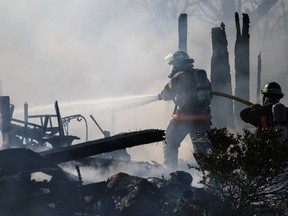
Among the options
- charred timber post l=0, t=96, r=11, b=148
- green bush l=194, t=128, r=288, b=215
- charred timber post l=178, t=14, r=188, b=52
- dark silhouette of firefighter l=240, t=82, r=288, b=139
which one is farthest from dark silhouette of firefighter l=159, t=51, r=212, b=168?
charred timber post l=178, t=14, r=188, b=52

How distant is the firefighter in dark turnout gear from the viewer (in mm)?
7574

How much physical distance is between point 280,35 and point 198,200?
34022mm

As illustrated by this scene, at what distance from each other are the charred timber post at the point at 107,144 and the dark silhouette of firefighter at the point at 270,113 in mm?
1296

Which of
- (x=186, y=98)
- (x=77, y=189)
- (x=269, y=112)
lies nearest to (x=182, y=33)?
(x=186, y=98)

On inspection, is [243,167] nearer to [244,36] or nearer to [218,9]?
[244,36]

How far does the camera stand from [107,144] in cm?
846

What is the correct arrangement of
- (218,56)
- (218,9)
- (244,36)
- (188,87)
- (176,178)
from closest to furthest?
1. (176,178)
2. (188,87)
3. (218,56)
4. (244,36)
5. (218,9)

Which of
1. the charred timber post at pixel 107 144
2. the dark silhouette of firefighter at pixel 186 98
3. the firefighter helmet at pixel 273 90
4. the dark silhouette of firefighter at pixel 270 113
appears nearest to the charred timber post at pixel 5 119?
the dark silhouette of firefighter at pixel 186 98

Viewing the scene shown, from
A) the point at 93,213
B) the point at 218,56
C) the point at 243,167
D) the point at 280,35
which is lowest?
the point at 93,213

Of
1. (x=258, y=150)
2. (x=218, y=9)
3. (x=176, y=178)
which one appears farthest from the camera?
(x=218, y=9)

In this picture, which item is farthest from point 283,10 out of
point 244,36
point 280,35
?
point 244,36

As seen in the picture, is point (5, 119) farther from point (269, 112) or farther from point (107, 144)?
point (269, 112)

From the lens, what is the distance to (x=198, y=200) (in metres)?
6.17

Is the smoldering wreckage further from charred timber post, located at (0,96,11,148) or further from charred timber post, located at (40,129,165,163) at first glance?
charred timber post, located at (0,96,11,148)
